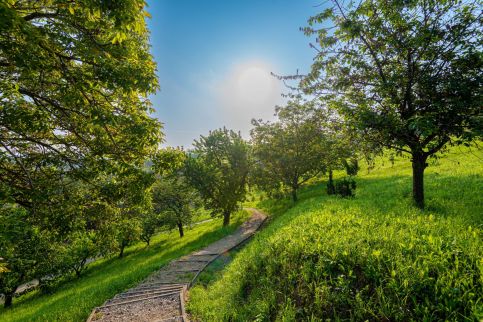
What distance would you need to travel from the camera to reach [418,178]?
39.5 ft

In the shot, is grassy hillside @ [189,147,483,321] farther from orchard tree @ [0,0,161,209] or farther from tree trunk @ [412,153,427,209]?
orchard tree @ [0,0,161,209]

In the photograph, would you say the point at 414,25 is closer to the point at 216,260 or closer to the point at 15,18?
the point at 15,18

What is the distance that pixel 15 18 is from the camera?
364cm

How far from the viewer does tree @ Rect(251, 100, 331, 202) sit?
26109 mm

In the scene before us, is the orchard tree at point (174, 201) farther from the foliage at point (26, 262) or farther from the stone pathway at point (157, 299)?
the stone pathway at point (157, 299)

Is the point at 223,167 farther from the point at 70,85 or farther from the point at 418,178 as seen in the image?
the point at 70,85

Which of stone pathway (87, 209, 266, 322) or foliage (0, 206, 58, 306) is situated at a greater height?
stone pathway (87, 209, 266, 322)

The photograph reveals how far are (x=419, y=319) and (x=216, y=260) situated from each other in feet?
40.5

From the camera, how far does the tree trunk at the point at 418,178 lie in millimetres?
11273

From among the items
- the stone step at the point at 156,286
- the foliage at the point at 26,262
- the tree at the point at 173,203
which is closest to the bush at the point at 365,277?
the stone step at the point at 156,286

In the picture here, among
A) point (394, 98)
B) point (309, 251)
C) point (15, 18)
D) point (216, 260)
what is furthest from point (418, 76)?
point (216, 260)

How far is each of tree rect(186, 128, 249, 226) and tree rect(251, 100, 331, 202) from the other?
188 centimetres

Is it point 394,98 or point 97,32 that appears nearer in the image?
point 97,32

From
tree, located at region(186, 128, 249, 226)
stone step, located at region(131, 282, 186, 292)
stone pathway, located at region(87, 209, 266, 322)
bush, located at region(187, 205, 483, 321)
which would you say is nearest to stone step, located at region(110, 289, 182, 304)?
stone pathway, located at region(87, 209, 266, 322)
